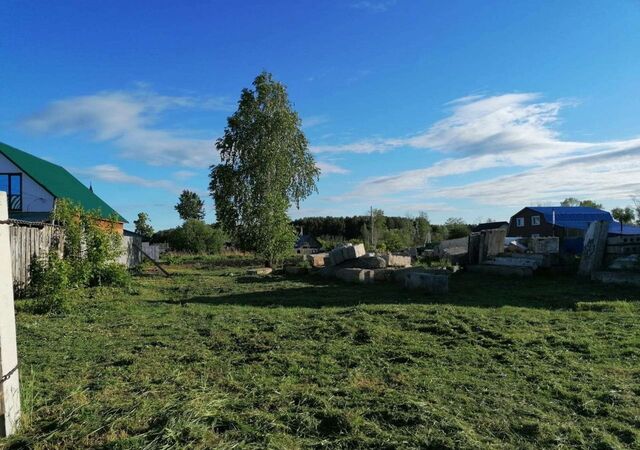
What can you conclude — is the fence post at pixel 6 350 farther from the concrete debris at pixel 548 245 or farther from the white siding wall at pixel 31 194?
the white siding wall at pixel 31 194

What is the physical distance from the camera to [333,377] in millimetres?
4637

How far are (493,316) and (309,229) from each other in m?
52.5

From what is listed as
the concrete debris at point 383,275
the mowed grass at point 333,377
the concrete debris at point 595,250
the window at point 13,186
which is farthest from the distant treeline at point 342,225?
the mowed grass at point 333,377

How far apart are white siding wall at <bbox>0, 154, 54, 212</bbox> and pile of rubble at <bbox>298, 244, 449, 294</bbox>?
42.4ft

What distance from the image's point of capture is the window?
20750 millimetres

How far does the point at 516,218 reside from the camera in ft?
175

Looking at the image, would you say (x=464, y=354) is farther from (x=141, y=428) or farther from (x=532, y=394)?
(x=141, y=428)

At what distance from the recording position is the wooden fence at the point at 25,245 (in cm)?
1028

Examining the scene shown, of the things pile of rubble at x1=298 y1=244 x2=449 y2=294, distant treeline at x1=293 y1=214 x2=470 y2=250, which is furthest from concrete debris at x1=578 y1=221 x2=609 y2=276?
distant treeline at x1=293 y1=214 x2=470 y2=250

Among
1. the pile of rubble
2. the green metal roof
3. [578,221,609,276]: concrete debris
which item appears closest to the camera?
the pile of rubble

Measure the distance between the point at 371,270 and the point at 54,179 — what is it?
1760cm

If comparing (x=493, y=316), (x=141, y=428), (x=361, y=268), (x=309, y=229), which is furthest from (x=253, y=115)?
(x=309, y=229)

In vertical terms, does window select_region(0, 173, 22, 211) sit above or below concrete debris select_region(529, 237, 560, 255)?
above

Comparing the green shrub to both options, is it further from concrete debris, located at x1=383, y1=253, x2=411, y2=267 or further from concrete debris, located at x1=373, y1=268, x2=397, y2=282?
concrete debris, located at x1=383, y1=253, x2=411, y2=267
